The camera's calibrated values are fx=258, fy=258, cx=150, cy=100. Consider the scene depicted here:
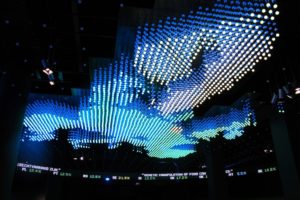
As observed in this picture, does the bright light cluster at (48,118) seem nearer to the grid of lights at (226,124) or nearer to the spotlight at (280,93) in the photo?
the grid of lights at (226,124)

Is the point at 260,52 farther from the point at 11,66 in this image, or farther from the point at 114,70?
the point at 11,66

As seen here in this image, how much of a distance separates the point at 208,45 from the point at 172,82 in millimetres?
1796

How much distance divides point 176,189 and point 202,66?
16323 millimetres

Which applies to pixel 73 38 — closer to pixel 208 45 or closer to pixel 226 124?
pixel 208 45

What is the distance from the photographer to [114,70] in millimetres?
6598

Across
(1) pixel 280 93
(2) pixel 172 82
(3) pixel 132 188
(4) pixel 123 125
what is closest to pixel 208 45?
(2) pixel 172 82

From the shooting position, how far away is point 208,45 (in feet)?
18.4

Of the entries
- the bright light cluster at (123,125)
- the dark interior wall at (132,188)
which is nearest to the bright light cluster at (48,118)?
the bright light cluster at (123,125)

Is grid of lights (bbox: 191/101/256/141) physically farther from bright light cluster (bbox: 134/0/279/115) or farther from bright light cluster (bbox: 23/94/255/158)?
bright light cluster (bbox: 134/0/279/115)

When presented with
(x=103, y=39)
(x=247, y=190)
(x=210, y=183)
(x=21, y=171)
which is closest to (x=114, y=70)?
(x=103, y=39)

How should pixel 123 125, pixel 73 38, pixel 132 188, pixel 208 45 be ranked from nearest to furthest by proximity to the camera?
pixel 73 38
pixel 208 45
pixel 123 125
pixel 132 188

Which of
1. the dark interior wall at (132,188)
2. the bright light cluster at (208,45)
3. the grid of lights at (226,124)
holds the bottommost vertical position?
the dark interior wall at (132,188)

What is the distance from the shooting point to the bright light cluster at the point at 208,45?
486 centimetres

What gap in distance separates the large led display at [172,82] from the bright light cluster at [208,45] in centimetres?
2
